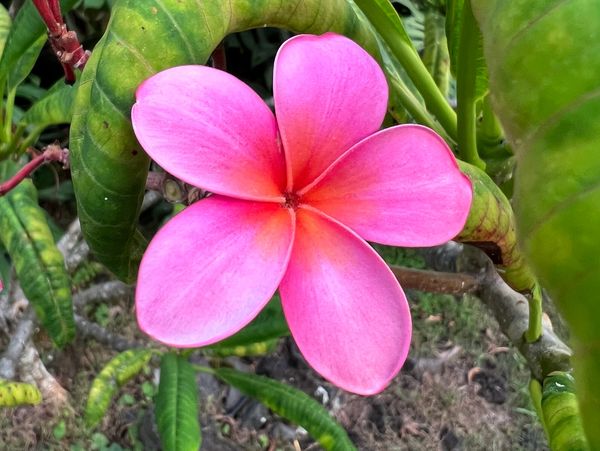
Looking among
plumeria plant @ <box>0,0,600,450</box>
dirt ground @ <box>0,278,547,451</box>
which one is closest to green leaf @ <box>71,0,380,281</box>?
plumeria plant @ <box>0,0,600,450</box>

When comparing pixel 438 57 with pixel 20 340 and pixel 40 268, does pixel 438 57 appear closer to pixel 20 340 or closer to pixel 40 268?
pixel 40 268

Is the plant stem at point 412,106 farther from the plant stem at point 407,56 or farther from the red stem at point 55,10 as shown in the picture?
the red stem at point 55,10

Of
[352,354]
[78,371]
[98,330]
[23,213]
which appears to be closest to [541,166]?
[352,354]

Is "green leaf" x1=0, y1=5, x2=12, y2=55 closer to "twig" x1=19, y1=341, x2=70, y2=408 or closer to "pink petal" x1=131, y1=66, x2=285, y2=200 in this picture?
"twig" x1=19, y1=341, x2=70, y2=408

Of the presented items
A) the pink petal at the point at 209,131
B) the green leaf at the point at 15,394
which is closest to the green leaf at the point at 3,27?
the green leaf at the point at 15,394

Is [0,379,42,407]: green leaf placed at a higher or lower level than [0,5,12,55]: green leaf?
lower
